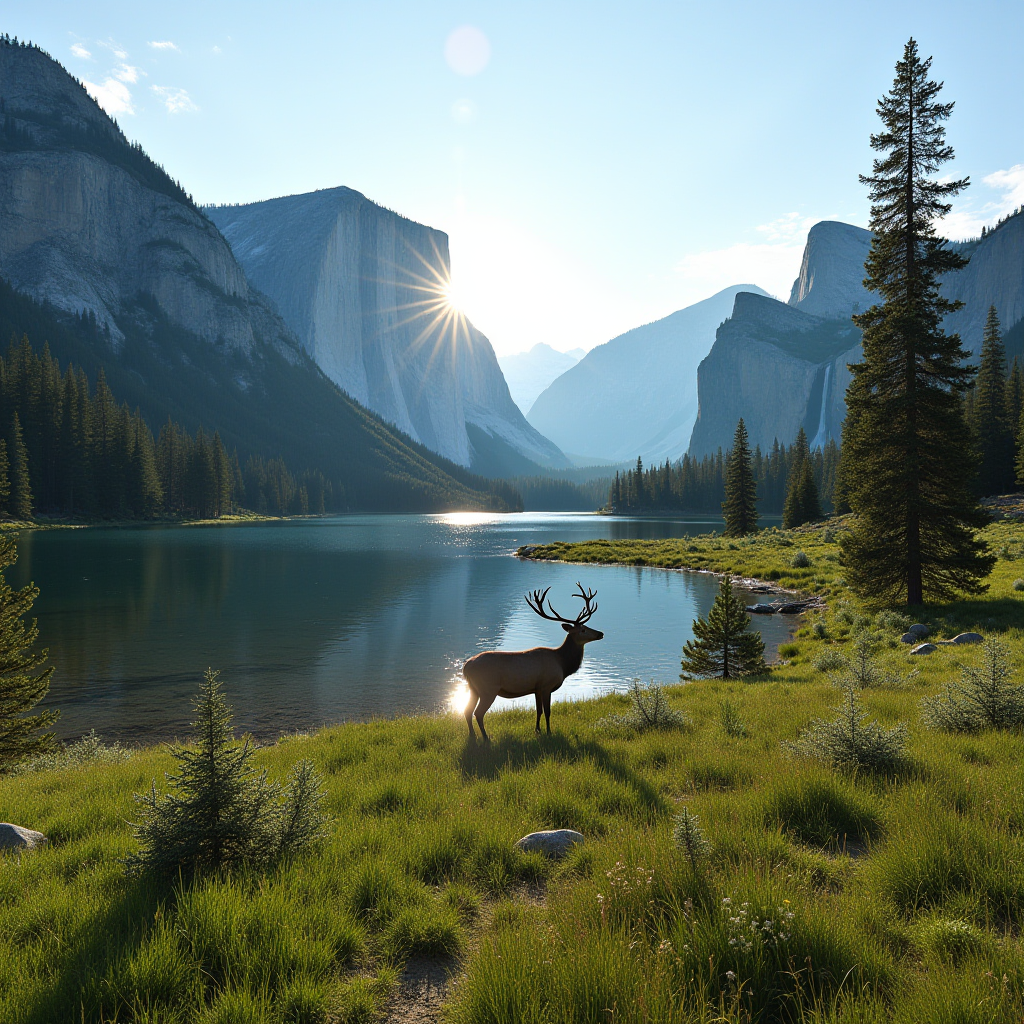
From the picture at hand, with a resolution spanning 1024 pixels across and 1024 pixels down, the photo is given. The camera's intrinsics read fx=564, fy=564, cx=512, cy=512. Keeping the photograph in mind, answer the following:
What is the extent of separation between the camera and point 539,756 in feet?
30.5

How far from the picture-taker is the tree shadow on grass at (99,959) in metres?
3.39

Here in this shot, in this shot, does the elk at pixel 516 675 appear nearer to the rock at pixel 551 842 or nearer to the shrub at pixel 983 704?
the rock at pixel 551 842

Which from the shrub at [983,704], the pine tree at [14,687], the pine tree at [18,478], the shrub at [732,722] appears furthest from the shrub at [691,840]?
the pine tree at [18,478]

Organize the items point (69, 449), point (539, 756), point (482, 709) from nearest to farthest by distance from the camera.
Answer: point (539, 756) < point (482, 709) < point (69, 449)

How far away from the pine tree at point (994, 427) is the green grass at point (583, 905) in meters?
82.2

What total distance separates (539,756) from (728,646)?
34.1 feet

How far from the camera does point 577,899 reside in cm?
431

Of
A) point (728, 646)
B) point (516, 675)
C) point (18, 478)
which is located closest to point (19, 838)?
point (516, 675)

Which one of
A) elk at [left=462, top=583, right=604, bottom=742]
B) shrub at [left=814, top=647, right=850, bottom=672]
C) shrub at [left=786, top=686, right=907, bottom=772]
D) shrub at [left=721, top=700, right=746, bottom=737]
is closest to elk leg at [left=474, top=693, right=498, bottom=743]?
elk at [left=462, top=583, right=604, bottom=742]

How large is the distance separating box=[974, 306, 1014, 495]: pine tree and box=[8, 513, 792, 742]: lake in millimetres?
52141

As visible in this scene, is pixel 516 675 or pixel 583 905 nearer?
pixel 583 905

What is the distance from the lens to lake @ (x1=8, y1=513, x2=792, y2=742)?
18.2 metres

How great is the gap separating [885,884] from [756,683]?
11180mm

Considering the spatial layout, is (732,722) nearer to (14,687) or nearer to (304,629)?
(14,687)
